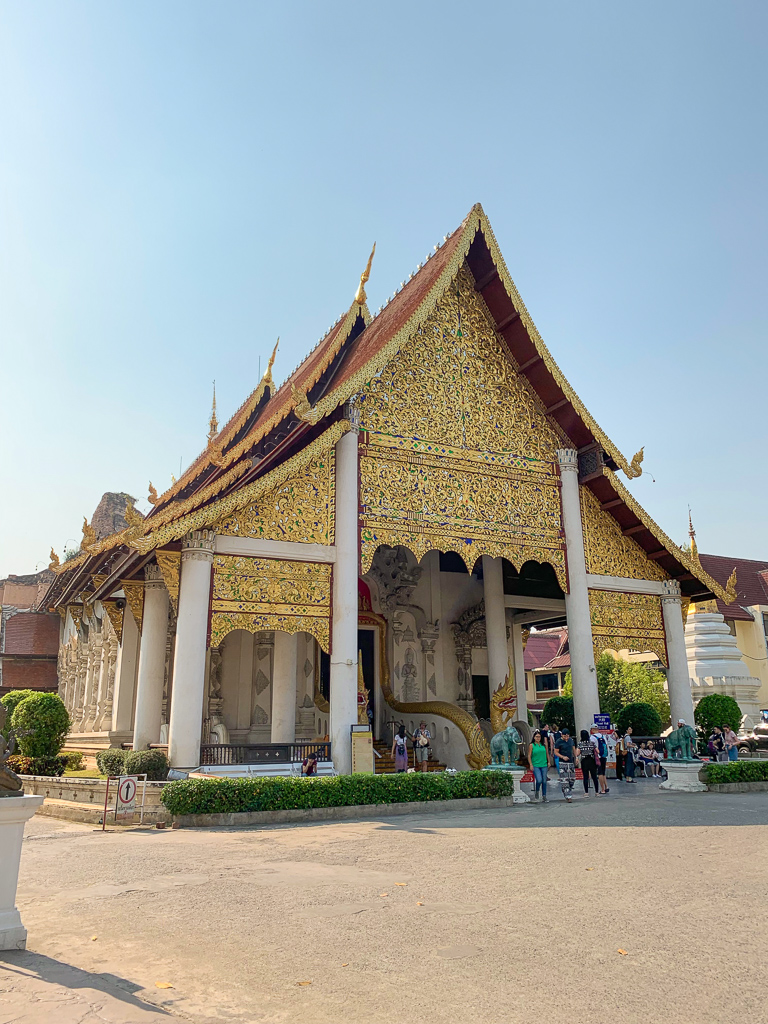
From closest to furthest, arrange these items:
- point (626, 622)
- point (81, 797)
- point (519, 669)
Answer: point (81, 797)
point (626, 622)
point (519, 669)

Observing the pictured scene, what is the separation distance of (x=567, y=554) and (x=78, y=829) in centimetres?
916

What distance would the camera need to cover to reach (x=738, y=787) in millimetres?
12414

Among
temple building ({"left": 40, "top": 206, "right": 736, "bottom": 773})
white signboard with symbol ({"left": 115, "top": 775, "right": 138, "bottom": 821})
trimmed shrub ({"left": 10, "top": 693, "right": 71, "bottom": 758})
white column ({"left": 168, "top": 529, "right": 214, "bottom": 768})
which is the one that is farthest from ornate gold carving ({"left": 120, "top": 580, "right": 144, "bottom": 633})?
white signboard with symbol ({"left": 115, "top": 775, "right": 138, "bottom": 821})

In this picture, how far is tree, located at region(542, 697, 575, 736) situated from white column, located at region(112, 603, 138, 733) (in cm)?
1140

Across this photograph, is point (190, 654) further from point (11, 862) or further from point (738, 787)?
point (738, 787)

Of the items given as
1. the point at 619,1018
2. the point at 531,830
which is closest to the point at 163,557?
the point at 531,830

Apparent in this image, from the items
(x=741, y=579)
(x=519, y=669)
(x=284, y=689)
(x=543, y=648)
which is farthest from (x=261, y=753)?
(x=543, y=648)

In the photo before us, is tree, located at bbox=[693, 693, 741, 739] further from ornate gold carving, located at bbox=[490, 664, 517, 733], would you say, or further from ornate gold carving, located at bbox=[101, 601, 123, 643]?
ornate gold carving, located at bbox=[101, 601, 123, 643]

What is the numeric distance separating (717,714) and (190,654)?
541 inches

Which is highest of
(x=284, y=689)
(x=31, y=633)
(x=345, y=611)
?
(x=31, y=633)

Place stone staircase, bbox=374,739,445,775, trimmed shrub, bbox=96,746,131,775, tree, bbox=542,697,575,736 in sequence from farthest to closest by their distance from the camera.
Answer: tree, bbox=542,697,575,736 → stone staircase, bbox=374,739,445,775 → trimmed shrub, bbox=96,746,131,775

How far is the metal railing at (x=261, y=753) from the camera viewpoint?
37.6 ft

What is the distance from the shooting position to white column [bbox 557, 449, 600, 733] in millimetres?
14016

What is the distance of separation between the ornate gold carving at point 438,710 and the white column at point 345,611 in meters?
4.14
